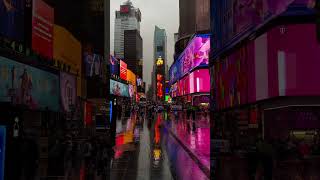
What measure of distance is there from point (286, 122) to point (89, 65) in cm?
1396

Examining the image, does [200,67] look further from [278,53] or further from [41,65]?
[278,53]

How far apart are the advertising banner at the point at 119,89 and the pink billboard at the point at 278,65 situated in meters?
91.7

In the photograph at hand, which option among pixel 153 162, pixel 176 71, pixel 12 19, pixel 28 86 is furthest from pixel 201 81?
pixel 12 19

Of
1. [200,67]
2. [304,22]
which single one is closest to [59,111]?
[304,22]

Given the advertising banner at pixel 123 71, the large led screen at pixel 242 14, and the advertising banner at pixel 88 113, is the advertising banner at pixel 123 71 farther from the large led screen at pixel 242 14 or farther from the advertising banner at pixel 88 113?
the large led screen at pixel 242 14

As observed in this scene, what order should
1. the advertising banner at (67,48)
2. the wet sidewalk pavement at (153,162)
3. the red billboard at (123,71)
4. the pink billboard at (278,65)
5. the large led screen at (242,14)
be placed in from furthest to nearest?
the red billboard at (123,71)
the advertising banner at (67,48)
the wet sidewalk pavement at (153,162)
the pink billboard at (278,65)
the large led screen at (242,14)

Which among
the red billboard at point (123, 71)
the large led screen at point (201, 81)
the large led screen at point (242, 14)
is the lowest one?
the large led screen at point (242, 14)

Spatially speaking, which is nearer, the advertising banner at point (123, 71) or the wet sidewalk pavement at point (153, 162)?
the wet sidewalk pavement at point (153, 162)

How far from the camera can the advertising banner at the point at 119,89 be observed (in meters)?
109

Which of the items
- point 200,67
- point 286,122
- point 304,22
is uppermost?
point 200,67

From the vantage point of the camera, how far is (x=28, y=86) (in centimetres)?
1806

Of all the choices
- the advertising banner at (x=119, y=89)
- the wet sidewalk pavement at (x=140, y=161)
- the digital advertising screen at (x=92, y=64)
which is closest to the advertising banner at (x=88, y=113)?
the digital advertising screen at (x=92, y=64)

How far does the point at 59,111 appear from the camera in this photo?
20906 millimetres

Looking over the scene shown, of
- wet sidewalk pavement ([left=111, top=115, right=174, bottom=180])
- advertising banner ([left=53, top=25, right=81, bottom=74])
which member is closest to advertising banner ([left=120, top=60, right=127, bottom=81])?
wet sidewalk pavement ([left=111, top=115, right=174, bottom=180])
